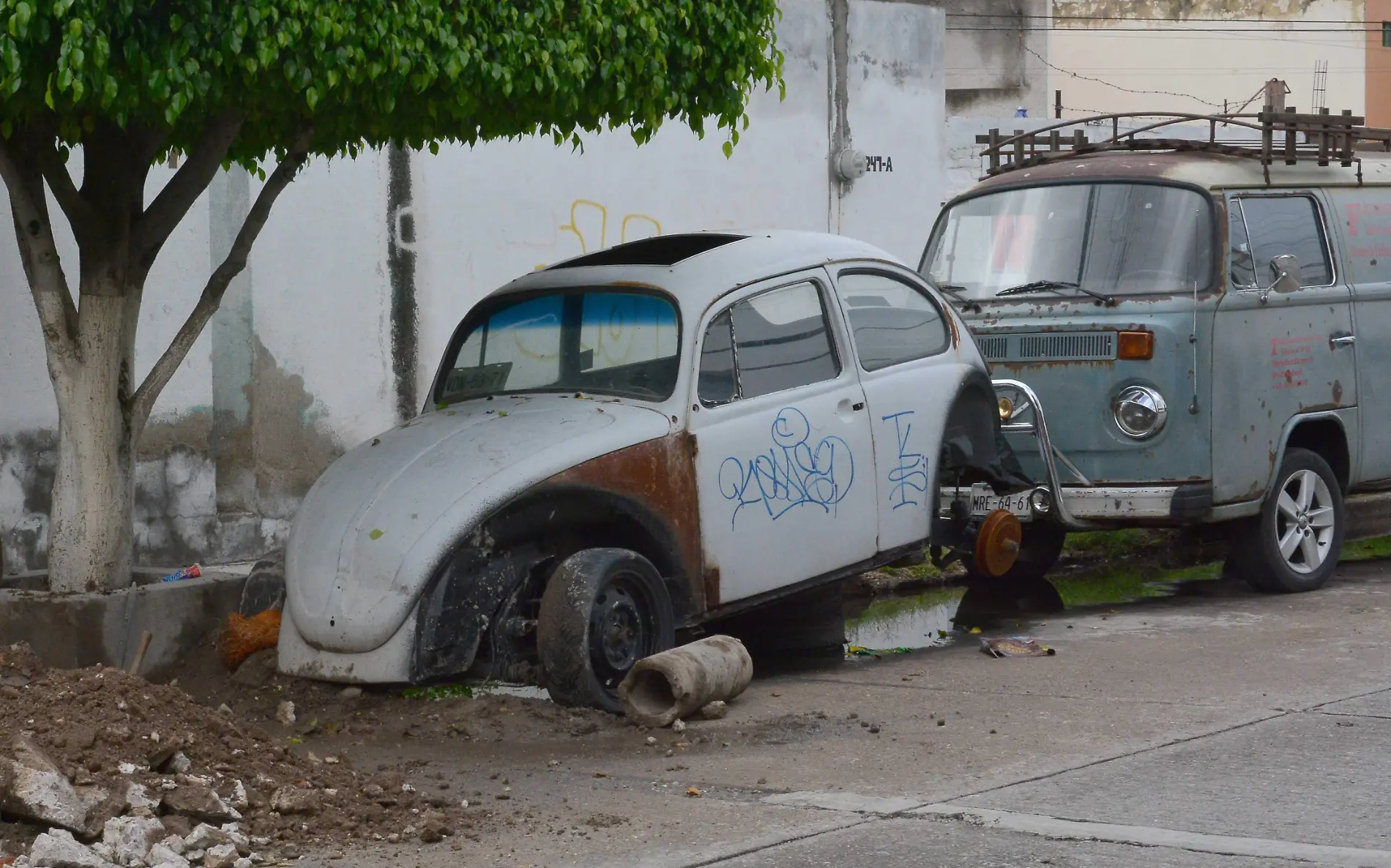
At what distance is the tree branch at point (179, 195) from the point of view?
778cm

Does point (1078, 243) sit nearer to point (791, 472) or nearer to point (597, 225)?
point (791, 472)

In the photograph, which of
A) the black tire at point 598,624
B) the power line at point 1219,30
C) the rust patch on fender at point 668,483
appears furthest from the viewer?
the power line at point 1219,30

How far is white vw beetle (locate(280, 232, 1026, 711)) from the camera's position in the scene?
22.0 ft

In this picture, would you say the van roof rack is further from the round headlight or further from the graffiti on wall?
the graffiti on wall

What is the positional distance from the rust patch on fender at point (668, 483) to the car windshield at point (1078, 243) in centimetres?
318

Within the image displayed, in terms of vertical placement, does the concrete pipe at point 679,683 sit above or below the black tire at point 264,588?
A: below

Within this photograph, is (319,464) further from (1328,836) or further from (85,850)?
(1328,836)

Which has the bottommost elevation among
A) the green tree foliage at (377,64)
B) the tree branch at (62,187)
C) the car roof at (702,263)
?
the car roof at (702,263)

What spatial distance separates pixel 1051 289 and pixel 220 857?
20.1 ft

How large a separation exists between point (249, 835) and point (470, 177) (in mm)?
7755

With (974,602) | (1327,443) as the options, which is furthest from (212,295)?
(1327,443)

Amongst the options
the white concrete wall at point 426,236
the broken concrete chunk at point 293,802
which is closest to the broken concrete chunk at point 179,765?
the broken concrete chunk at point 293,802

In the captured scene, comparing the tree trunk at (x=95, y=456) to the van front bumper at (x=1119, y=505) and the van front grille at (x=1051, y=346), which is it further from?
the van front grille at (x=1051, y=346)

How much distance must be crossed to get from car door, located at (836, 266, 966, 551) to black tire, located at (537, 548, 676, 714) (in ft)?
4.99
